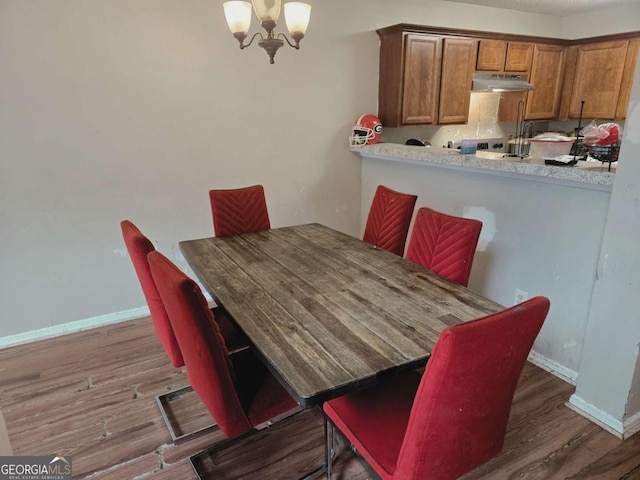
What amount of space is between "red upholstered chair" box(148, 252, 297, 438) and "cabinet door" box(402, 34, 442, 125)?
112 inches

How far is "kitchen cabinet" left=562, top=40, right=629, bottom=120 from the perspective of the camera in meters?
4.21

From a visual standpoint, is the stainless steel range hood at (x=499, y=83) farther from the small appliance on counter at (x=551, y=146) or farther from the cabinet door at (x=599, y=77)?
the small appliance on counter at (x=551, y=146)

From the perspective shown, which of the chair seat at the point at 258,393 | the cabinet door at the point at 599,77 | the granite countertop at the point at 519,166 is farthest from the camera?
the cabinet door at the point at 599,77

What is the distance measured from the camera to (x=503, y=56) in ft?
13.1

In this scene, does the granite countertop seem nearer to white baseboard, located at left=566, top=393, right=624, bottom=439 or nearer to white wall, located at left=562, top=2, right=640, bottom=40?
white baseboard, located at left=566, top=393, right=624, bottom=439

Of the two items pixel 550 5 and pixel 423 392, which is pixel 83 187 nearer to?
pixel 423 392

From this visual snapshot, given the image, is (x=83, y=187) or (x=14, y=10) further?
(x=83, y=187)

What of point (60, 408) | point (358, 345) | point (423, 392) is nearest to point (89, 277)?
point (60, 408)

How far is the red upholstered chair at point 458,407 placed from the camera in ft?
3.05

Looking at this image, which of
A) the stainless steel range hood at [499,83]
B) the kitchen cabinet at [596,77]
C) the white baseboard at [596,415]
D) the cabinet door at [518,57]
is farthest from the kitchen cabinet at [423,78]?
the white baseboard at [596,415]

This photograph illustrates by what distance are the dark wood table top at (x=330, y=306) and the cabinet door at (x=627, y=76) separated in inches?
148

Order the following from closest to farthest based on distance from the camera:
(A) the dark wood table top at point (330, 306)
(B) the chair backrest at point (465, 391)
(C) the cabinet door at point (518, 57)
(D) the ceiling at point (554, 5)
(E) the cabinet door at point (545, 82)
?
1. (B) the chair backrest at point (465, 391)
2. (A) the dark wood table top at point (330, 306)
3. (D) the ceiling at point (554, 5)
4. (C) the cabinet door at point (518, 57)
5. (E) the cabinet door at point (545, 82)

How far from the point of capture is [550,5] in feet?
13.5

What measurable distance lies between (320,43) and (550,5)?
2613 mm
